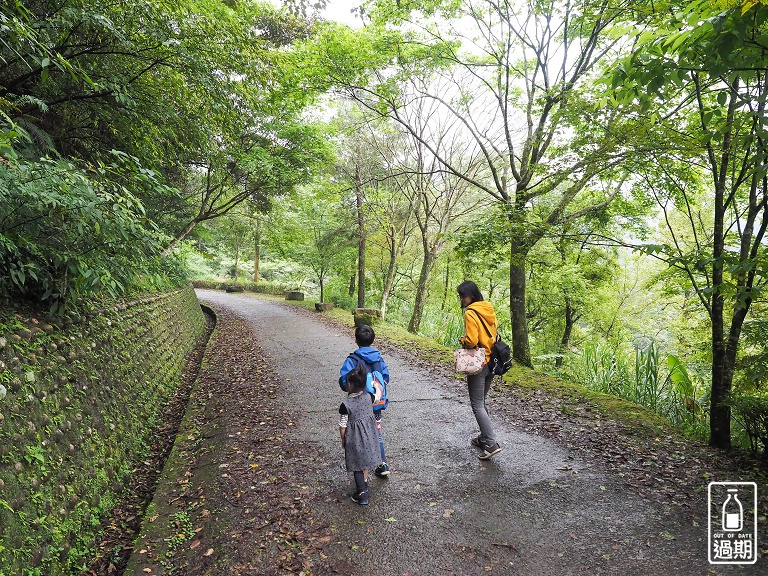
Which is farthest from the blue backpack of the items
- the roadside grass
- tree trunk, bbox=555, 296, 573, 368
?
tree trunk, bbox=555, 296, 573, 368

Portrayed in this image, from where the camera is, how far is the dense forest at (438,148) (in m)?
3.09

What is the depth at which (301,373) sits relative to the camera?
802cm

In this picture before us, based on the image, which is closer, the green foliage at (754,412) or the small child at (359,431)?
the small child at (359,431)

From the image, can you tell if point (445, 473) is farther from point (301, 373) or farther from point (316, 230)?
point (316, 230)

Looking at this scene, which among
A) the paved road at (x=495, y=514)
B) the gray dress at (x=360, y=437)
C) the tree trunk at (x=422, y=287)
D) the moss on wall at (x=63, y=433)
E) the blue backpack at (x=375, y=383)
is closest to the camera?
the moss on wall at (x=63, y=433)

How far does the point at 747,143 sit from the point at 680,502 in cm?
323

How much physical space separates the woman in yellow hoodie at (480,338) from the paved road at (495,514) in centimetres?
27

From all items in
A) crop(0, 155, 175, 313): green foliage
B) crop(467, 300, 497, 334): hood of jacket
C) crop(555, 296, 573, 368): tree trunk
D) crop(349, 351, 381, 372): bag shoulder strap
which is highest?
crop(0, 155, 175, 313): green foliage

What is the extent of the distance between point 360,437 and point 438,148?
516 inches

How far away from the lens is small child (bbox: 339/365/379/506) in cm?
338

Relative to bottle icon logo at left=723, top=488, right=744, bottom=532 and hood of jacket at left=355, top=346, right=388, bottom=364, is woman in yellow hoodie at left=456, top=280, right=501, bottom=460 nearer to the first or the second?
hood of jacket at left=355, top=346, right=388, bottom=364

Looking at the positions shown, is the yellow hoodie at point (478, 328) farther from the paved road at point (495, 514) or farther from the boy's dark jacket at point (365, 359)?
the paved road at point (495, 514)

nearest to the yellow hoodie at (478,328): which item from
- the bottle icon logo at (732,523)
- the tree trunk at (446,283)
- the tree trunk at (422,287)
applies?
the bottle icon logo at (732,523)

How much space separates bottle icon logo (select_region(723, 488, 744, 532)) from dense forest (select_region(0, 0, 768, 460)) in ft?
3.24
